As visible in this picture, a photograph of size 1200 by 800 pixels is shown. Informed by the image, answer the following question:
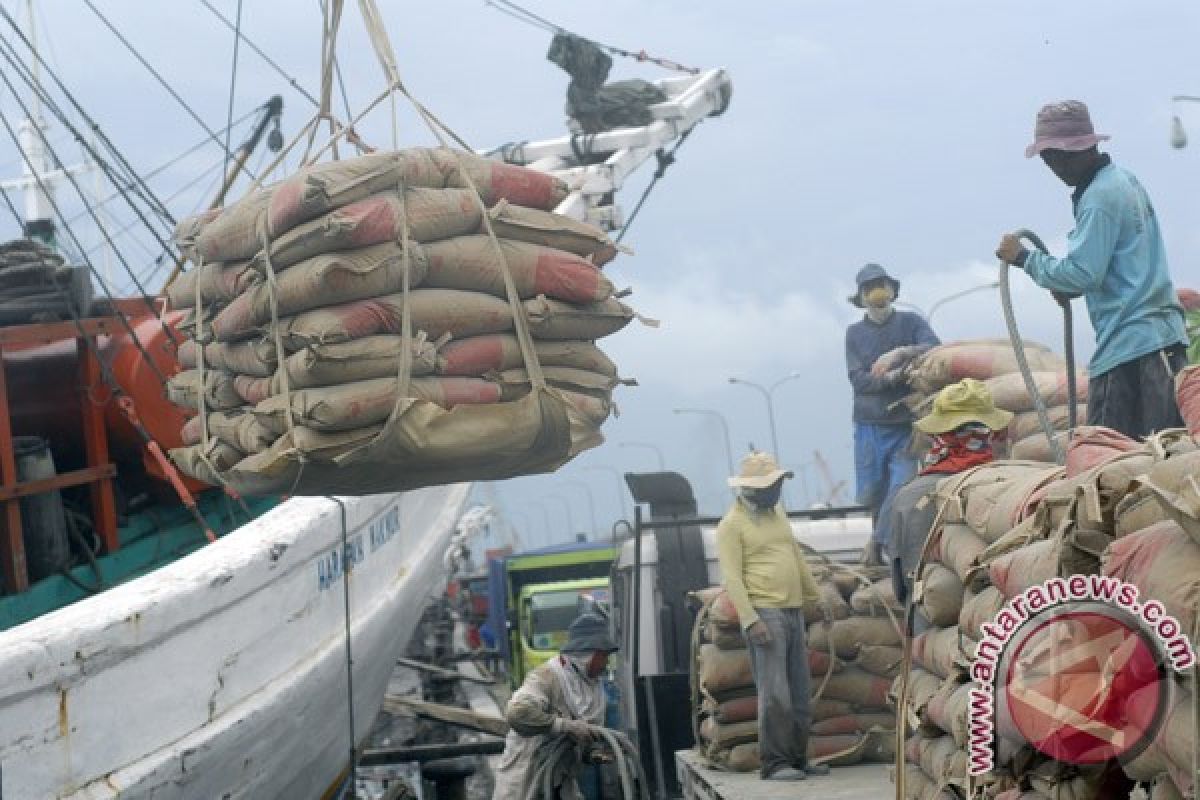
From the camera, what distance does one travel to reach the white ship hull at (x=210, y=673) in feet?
23.7

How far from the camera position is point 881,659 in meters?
8.71

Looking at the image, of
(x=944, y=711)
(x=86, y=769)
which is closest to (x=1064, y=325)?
(x=944, y=711)

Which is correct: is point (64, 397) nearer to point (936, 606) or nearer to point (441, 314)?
point (441, 314)

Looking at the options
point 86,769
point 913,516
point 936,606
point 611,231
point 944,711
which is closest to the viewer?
point 944,711

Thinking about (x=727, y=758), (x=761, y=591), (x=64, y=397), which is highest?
(x=64, y=397)

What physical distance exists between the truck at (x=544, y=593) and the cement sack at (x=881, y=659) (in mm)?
10743

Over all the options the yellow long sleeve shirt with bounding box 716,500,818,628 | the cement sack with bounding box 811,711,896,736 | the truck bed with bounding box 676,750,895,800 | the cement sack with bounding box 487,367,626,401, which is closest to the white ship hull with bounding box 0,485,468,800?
the truck bed with bounding box 676,750,895,800

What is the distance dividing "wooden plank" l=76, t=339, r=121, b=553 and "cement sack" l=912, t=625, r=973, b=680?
677cm

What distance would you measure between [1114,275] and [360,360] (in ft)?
8.33

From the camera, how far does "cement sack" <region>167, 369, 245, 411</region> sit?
22.0ft

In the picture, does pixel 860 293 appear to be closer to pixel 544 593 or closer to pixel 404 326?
pixel 404 326

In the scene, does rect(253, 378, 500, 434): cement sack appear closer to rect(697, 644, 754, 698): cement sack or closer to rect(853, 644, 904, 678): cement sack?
rect(697, 644, 754, 698): cement sack

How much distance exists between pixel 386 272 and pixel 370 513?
6020 mm

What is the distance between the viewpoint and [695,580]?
10195mm
